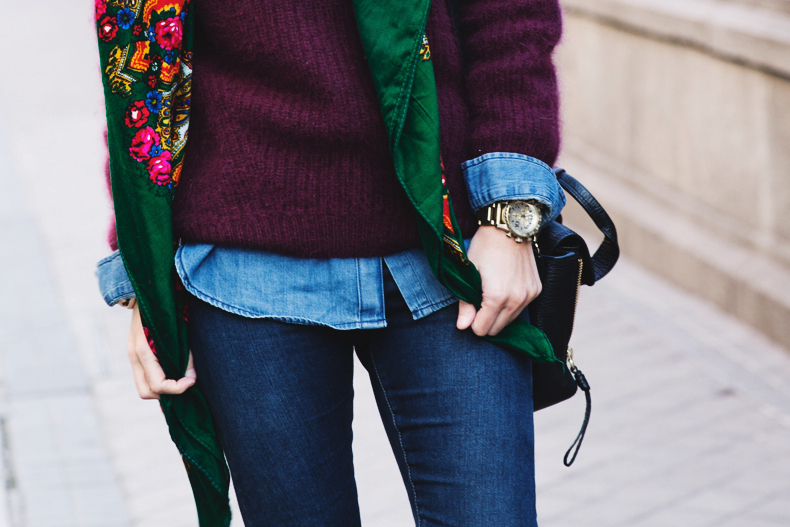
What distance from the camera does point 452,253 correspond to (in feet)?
4.78

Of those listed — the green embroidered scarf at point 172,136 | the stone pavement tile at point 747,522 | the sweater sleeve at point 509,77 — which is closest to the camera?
the green embroidered scarf at point 172,136

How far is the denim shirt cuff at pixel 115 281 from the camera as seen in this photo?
1597 millimetres

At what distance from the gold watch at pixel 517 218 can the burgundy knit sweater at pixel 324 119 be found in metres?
0.06

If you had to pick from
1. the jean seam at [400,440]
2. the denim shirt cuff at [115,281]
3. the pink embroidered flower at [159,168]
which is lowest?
the jean seam at [400,440]

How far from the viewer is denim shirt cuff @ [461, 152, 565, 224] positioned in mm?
1484

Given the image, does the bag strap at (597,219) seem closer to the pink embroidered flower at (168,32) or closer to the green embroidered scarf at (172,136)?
the green embroidered scarf at (172,136)

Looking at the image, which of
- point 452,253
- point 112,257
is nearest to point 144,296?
point 112,257

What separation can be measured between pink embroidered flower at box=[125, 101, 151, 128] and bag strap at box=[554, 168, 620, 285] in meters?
0.71

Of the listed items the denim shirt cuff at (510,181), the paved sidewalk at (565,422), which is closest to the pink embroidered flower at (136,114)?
the denim shirt cuff at (510,181)

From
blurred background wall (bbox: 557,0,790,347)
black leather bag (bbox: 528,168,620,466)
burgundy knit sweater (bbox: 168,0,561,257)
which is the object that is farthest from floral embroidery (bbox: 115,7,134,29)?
blurred background wall (bbox: 557,0,790,347)

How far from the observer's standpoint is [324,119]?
1444mm

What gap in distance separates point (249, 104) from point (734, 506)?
7.91 ft

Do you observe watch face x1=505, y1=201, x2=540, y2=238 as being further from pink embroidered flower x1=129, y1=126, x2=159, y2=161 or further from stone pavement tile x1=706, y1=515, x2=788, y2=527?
stone pavement tile x1=706, y1=515, x2=788, y2=527

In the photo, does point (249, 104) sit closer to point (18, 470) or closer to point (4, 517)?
point (4, 517)
